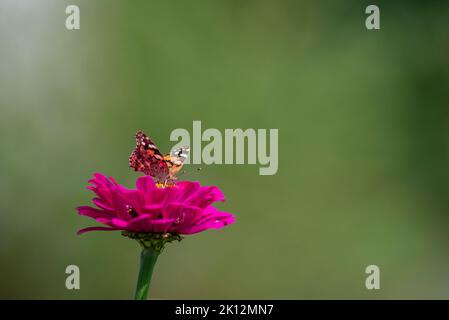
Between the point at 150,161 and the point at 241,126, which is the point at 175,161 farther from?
the point at 241,126

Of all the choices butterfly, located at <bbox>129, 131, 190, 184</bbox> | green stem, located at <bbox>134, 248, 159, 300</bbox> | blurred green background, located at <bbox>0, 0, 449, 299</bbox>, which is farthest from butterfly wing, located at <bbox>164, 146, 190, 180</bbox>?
blurred green background, located at <bbox>0, 0, 449, 299</bbox>

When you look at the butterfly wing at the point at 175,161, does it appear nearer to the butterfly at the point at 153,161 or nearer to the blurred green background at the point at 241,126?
the butterfly at the point at 153,161

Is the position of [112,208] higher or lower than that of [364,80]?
lower

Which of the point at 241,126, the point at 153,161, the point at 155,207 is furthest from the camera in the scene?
the point at 241,126

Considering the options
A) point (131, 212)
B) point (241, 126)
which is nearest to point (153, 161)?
point (131, 212)

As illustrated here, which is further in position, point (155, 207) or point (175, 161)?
point (175, 161)

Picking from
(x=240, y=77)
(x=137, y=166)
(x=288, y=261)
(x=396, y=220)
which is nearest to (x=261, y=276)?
(x=288, y=261)

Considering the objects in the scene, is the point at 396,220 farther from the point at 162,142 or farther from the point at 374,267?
the point at 162,142

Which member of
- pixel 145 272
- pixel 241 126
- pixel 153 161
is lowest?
pixel 145 272
